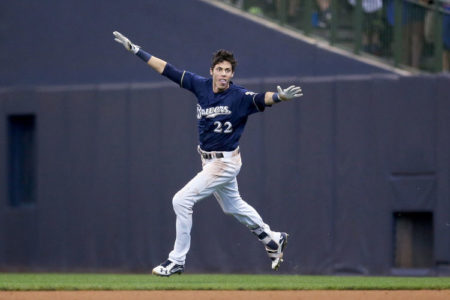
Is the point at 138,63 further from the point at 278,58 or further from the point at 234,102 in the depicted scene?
the point at 234,102

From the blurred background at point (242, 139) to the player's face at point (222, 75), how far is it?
346 centimetres

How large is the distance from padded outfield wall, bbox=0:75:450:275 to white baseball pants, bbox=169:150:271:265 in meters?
2.99

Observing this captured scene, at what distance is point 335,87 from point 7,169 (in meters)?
4.92

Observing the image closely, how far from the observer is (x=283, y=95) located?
804 centimetres

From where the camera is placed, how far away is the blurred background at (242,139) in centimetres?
1148

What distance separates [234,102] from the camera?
8.52 metres

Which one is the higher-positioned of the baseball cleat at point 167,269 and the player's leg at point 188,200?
the player's leg at point 188,200

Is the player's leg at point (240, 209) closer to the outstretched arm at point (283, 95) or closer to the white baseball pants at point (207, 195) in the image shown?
the white baseball pants at point (207, 195)

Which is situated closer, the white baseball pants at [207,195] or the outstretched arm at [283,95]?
the outstretched arm at [283,95]
